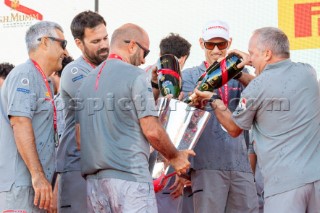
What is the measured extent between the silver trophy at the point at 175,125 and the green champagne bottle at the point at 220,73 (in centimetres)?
28

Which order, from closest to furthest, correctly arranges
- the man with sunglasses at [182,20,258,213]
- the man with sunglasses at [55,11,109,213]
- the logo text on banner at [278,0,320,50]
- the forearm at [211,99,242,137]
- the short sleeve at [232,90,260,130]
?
the short sleeve at [232,90,260,130] < the forearm at [211,99,242,137] < the man with sunglasses at [55,11,109,213] < the man with sunglasses at [182,20,258,213] < the logo text on banner at [278,0,320,50]

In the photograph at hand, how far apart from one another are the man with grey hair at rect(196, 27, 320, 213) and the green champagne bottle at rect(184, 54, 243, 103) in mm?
296

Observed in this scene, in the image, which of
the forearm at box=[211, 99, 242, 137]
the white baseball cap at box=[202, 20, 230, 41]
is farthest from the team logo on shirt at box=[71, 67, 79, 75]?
the white baseball cap at box=[202, 20, 230, 41]

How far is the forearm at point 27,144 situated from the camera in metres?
5.29

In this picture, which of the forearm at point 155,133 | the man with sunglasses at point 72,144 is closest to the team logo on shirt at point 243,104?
the forearm at point 155,133

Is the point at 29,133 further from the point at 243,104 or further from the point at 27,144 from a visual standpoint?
the point at 243,104

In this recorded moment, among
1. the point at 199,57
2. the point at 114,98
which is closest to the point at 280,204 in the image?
the point at 114,98

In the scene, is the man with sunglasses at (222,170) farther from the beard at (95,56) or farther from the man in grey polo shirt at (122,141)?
the man in grey polo shirt at (122,141)

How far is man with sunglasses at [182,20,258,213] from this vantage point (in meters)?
6.50

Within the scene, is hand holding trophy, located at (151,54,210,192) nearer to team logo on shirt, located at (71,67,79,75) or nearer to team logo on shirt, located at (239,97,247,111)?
team logo on shirt, located at (239,97,247,111)

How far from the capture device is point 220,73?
5961 mm

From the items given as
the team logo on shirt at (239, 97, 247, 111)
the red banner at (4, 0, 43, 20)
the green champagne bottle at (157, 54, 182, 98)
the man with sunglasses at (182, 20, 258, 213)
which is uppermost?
the red banner at (4, 0, 43, 20)

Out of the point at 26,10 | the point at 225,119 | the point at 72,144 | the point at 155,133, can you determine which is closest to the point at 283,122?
the point at 225,119

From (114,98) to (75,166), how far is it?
113 centimetres
